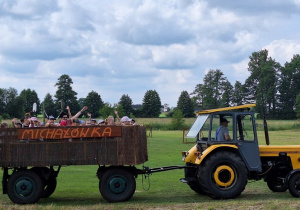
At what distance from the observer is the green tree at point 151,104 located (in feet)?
419

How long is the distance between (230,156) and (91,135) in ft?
12.3

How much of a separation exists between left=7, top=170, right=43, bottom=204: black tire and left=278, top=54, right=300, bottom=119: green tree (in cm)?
10756

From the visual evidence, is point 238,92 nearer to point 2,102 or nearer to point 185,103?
point 185,103

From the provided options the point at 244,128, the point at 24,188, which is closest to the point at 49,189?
the point at 24,188

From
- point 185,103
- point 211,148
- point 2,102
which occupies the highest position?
point 185,103

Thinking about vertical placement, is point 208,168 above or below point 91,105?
below

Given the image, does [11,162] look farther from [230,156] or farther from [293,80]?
[293,80]

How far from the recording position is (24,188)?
14.0 metres

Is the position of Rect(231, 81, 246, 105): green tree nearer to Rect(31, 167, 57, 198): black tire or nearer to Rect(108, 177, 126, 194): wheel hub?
Rect(31, 167, 57, 198): black tire

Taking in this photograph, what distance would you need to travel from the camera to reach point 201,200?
14.2m

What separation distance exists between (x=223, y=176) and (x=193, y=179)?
1.06 metres

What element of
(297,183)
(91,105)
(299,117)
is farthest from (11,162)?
(299,117)

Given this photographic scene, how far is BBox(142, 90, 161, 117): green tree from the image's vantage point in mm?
127625

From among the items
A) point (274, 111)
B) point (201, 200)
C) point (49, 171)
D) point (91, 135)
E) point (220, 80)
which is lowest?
point (201, 200)
